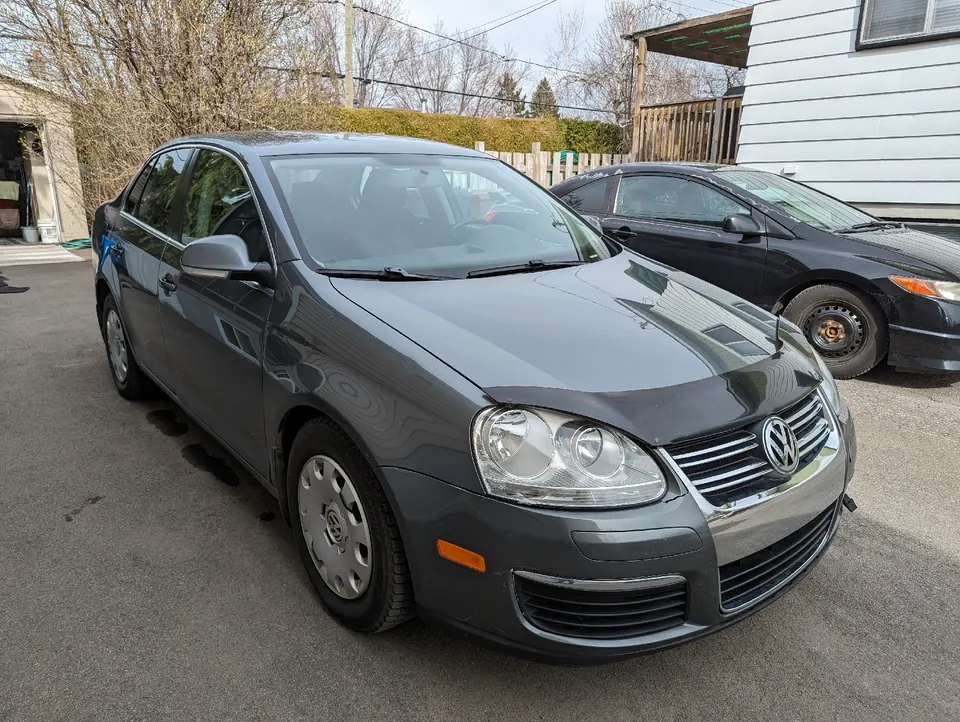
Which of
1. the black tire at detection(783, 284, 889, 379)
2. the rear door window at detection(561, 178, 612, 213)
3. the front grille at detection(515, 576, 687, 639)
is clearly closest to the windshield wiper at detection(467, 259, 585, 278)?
the front grille at detection(515, 576, 687, 639)

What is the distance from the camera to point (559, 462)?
183cm

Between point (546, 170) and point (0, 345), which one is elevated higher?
point (546, 170)

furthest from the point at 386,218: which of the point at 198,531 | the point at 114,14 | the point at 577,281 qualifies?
the point at 114,14

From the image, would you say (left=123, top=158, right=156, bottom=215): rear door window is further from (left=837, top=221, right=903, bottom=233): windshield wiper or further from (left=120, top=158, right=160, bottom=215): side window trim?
(left=837, top=221, right=903, bottom=233): windshield wiper

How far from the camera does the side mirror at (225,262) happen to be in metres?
2.56

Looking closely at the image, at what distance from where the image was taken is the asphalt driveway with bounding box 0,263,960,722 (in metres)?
2.07

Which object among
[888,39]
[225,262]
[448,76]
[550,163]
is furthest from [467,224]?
[448,76]

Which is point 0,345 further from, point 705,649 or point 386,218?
point 705,649

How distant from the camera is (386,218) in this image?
2.93m

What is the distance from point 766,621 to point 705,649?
0.29 m

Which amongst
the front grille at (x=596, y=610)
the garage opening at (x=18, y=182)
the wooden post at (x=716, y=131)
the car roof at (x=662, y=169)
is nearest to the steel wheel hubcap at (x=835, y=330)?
Result: the car roof at (x=662, y=169)

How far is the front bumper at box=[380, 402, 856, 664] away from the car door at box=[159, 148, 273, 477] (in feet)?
3.11

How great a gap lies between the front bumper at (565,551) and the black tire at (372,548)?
3.1 inches

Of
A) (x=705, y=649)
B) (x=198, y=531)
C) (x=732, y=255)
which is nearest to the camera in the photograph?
(x=705, y=649)
